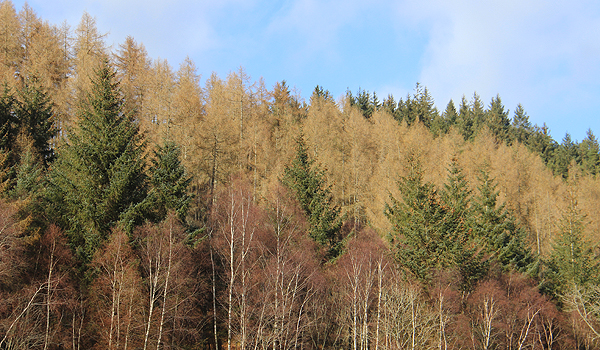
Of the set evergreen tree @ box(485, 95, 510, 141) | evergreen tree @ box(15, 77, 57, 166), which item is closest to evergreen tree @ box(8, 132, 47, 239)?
evergreen tree @ box(15, 77, 57, 166)

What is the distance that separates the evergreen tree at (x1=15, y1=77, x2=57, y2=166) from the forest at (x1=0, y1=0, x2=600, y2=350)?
176mm

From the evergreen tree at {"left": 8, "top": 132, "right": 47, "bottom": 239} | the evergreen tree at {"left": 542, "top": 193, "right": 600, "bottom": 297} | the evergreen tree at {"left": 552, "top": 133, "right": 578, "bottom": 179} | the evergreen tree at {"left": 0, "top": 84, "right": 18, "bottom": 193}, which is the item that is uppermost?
the evergreen tree at {"left": 552, "top": 133, "right": 578, "bottom": 179}

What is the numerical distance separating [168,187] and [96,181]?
398 centimetres

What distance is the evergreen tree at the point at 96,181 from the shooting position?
911 inches

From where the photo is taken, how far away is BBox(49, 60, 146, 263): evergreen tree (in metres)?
23.1

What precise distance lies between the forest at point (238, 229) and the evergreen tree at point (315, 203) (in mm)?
146

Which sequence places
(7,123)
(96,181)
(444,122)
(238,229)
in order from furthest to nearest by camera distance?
1. (444,122)
2. (7,123)
3. (238,229)
4. (96,181)

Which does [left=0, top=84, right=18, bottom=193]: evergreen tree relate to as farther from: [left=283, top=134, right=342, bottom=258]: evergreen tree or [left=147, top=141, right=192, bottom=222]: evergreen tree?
[left=283, top=134, right=342, bottom=258]: evergreen tree

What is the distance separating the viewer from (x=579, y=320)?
36.4 metres

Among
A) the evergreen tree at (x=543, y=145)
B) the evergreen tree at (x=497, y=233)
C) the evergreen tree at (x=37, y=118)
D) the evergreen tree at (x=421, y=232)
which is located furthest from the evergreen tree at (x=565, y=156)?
the evergreen tree at (x=37, y=118)

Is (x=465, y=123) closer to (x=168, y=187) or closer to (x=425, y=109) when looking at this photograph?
(x=425, y=109)

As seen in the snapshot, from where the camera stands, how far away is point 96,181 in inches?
940

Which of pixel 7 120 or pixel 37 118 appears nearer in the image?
pixel 7 120

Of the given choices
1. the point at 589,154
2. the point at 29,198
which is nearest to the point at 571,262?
the point at 29,198
